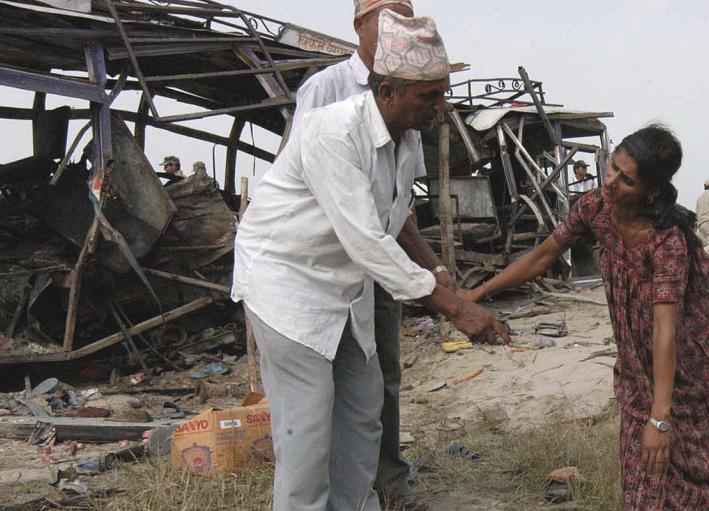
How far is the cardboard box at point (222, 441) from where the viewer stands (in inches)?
161

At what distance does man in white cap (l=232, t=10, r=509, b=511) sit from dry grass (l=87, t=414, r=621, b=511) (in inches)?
44.9

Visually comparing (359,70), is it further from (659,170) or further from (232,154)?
(232,154)

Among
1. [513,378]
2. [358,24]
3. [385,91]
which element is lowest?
[513,378]

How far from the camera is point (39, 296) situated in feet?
27.5

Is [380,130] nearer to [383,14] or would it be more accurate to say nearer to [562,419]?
[383,14]

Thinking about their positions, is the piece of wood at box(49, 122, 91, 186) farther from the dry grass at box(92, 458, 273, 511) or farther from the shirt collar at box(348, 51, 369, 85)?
the shirt collar at box(348, 51, 369, 85)

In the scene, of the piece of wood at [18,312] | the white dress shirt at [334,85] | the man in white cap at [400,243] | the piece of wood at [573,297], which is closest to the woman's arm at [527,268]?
the man in white cap at [400,243]

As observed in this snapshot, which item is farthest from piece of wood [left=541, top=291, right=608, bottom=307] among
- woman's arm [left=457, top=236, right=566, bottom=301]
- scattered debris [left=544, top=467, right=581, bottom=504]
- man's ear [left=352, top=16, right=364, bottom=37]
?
man's ear [left=352, top=16, right=364, bottom=37]

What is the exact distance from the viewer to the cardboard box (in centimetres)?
408

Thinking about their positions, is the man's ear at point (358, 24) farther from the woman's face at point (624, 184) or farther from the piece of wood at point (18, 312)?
the piece of wood at point (18, 312)

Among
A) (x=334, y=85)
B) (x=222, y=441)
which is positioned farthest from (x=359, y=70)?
(x=222, y=441)

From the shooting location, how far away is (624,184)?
2.69 meters

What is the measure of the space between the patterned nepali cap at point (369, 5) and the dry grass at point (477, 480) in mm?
2034

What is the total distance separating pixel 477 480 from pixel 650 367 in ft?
5.06
